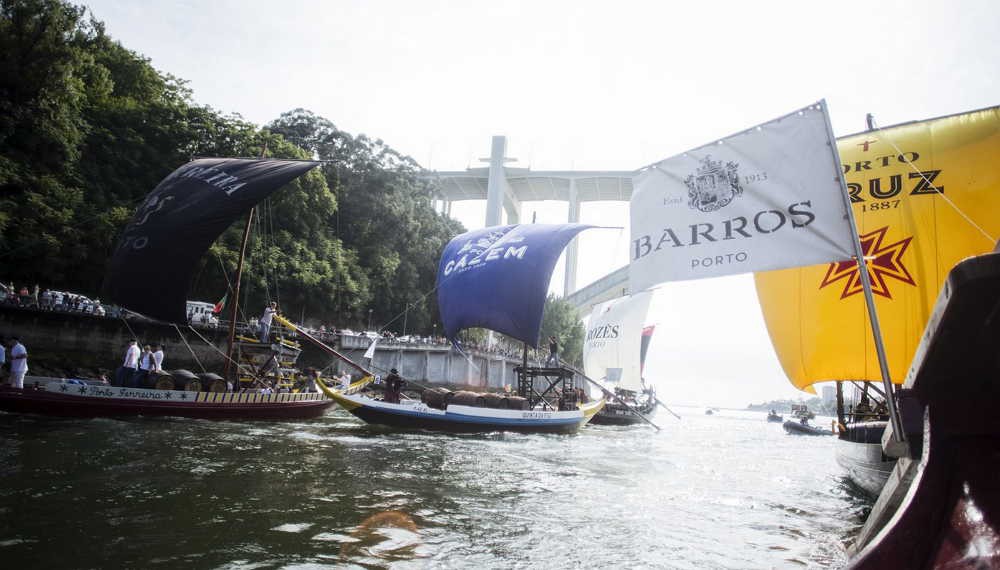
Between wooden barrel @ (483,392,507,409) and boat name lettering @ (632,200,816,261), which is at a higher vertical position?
boat name lettering @ (632,200,816,261)

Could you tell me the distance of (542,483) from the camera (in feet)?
32.1

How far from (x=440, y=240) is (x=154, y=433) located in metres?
41.3

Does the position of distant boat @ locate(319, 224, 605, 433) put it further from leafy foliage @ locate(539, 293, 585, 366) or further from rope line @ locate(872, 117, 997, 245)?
leafy foliage @ locate(539, 293, 585, 366)

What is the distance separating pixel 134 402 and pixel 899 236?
19134 millimetres

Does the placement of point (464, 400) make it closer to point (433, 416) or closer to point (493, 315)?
point (433, 416)

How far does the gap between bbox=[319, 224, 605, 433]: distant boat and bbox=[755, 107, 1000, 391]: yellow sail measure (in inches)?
437

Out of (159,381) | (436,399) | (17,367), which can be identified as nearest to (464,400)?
(436,399)

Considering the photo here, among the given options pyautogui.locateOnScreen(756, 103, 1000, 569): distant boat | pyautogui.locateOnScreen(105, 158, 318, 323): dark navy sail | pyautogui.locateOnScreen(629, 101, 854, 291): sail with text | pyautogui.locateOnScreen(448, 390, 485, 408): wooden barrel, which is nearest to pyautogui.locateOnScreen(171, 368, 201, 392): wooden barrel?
pyautogui.locateOnScreen(105, 158, 318, 323): dark navy sail

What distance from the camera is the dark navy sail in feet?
50.1

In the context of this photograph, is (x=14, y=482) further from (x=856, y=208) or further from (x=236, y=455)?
(x=856, y=208)

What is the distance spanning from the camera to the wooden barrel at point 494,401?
66.1ft

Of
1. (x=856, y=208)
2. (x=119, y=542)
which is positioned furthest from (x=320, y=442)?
(x=856, y=208)

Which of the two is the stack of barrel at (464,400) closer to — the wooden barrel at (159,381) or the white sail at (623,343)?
the wooden barrel at (159,381)

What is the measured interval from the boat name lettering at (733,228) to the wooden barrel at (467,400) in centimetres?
1468
